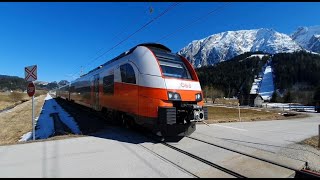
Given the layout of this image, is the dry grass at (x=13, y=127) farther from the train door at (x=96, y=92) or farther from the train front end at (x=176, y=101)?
the train front end at (x=176, y=101)

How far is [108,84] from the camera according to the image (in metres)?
14.4

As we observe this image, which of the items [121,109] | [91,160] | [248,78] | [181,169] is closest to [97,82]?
[121,109]

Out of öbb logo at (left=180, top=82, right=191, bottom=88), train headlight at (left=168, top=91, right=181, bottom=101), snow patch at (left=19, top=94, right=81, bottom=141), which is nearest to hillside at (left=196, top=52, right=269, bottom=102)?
snow patch at (left=19, top=94, right=81, bottom=141)

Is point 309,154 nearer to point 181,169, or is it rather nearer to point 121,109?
point 181,169

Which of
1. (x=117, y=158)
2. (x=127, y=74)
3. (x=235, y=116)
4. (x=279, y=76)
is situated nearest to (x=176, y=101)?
(x=127, y=74)

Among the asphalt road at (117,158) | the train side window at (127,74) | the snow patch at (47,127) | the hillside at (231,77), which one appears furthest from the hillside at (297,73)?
the asphalt road at (117,158)

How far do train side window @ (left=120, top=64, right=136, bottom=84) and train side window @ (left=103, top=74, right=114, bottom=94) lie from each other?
1.77 meters

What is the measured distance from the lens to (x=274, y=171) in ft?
20.4

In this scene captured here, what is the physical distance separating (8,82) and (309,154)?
18149cm

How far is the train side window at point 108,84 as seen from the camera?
13508mm

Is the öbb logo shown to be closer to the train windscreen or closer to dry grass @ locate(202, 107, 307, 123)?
the train windscreen

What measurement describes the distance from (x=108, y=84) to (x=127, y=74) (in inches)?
136

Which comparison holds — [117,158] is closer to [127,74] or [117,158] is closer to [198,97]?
[198,97]

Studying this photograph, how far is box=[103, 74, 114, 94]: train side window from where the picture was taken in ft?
44.3
